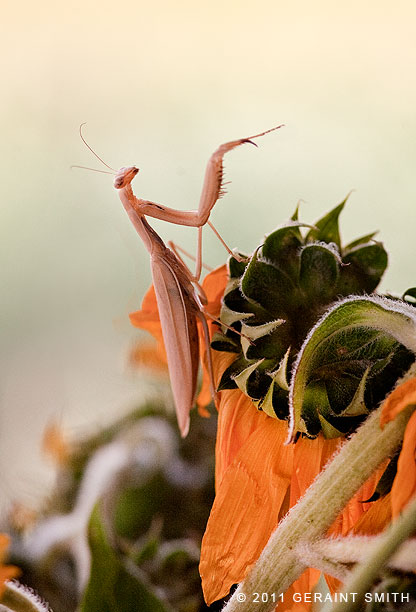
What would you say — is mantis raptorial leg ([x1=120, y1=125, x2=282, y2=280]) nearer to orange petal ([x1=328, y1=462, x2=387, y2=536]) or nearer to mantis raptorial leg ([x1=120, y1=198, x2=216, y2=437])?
mantis raptorial leg ([x1=120, y1=198, x2=216, y2=437])

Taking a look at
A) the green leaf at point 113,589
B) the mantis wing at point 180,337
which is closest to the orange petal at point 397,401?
the mantis wing at point 180,337

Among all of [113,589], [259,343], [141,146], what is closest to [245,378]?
[259,343]

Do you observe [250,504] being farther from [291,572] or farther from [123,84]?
[123,84]

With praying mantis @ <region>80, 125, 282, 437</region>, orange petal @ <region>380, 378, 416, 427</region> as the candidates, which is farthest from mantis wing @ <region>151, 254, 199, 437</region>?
orange petal @ <region>380, 378, 416, 427</region>

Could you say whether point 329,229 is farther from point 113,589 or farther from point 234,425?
point 113,589

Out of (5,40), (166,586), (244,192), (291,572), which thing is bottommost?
(166,586)

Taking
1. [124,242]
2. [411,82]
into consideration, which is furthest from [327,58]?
[124,242]

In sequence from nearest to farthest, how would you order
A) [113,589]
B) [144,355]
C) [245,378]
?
[245,378], [113,589], [144,355]
